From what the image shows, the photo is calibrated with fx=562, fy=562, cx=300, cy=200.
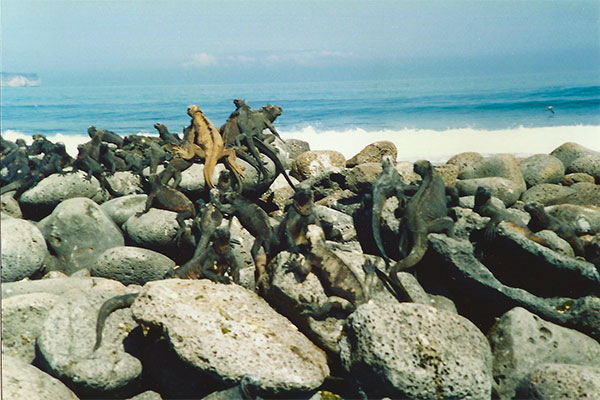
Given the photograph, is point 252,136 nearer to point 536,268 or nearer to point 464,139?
point 536,268

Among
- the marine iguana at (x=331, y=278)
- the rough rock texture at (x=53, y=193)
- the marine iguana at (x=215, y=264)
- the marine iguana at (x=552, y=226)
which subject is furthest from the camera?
the rough rock texture at (x=53, y=193)

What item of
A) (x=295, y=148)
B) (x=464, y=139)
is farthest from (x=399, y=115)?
(x=295, y=148)

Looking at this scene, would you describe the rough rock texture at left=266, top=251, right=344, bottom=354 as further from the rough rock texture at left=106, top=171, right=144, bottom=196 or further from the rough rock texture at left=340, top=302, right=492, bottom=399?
the rough rock texture at left=106, top=171, right=144, bottom=196

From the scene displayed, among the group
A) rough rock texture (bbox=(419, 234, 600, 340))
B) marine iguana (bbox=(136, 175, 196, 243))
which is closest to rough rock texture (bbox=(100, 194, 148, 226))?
marine iguana (bbox=(136, 175, 196, 243))

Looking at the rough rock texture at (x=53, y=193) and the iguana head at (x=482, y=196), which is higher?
the iguana head at (x=482, y=196)

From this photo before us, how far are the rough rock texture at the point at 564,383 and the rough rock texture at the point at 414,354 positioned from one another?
359 mm

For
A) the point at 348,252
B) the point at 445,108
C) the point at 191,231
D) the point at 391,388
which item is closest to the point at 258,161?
the point at 191,231

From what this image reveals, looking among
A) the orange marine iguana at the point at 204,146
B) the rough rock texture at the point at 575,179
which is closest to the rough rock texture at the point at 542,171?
the rough rock texture at the point at 575,179

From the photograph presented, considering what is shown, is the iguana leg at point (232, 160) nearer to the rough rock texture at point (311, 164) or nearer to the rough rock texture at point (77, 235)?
the rough rock texture at point (311, 164)

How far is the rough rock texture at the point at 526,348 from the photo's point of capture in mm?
4539

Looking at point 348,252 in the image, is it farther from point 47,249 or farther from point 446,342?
point 47,249

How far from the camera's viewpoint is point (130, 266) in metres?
5.84

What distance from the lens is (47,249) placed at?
6.47 meters

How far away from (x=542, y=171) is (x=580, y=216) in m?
2.42
